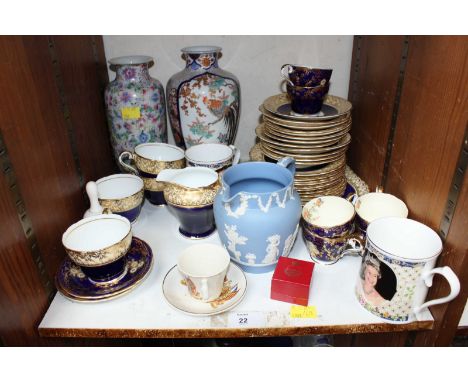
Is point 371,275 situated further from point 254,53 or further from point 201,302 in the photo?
point 254,53

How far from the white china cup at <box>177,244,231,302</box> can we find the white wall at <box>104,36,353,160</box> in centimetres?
62

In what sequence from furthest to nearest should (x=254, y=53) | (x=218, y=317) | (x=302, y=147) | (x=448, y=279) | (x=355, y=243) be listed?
1. (x=254, y=53)
2. (x=302, y=147)
3. (x=355, y=243)
4. (x=218, y=317)
5. (x=448, y=279)

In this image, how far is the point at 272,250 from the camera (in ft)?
2.82

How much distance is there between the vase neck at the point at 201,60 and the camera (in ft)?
3.68

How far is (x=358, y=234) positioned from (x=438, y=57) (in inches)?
15.6

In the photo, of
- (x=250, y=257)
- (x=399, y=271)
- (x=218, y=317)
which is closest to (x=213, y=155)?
(x=250, y=257)

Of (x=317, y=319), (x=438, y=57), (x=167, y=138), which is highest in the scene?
(x=438, y=57)

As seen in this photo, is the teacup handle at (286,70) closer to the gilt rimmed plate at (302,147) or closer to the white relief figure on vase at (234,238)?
the gilt rimmed plate at (302,147)

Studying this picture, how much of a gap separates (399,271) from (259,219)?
0.90 ft

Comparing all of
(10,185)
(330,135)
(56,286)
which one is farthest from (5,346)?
(330,135)

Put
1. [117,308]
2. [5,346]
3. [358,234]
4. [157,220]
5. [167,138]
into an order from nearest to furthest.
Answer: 1. [5,346]
2. [117,308]
3. [358,234]
4. [157,220]
5. [167,138]

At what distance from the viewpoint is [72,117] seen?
99cm

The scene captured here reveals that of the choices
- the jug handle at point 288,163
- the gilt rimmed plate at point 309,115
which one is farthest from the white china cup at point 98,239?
the gilt rimmed plate at point 309,115

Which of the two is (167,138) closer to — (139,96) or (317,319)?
(139,96)
